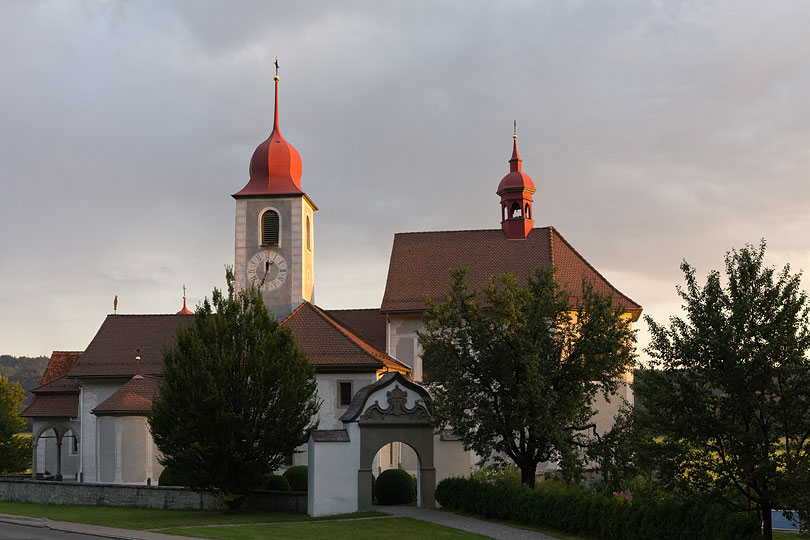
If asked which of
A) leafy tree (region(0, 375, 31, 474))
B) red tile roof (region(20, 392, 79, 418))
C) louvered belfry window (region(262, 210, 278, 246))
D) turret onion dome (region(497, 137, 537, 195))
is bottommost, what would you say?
leafy tree (region(0, 375, 31, 474))

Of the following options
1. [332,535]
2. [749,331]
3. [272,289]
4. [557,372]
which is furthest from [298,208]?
[749,331]

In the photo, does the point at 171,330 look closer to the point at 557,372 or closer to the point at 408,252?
the point at 408,252

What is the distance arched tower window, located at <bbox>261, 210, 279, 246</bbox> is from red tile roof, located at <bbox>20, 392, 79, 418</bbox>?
14.3 meters

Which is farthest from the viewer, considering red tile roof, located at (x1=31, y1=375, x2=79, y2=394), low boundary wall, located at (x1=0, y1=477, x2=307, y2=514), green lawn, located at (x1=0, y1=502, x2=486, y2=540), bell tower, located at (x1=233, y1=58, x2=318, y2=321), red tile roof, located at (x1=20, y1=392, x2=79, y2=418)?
red tile roof, located at (x1=31, y1=375, x2=79, y2=394)

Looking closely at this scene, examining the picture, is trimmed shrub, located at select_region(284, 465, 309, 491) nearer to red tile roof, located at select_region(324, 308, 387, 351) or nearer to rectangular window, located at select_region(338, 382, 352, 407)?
rectangular window, located at select_region(338, 382, 352, 407)

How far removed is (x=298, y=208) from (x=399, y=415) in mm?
18929

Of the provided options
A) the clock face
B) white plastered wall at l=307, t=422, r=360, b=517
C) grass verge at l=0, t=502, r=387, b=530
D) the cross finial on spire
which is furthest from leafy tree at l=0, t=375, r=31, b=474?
white plastered wall at l=307, t=422, r=360, b=517

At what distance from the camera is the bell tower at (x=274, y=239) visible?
45.6 meters

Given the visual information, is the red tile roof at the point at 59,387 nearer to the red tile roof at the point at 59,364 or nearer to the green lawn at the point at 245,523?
the red tile roof at the point at 59,364

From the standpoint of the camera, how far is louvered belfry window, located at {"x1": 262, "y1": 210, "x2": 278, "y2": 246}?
45938 millimetres

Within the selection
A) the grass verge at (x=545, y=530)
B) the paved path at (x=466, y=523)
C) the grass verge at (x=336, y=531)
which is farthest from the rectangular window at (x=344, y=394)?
the grass verge at (x=336, y=531)

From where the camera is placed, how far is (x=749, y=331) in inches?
683

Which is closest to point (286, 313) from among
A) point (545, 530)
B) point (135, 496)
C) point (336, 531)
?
point (135, 496)

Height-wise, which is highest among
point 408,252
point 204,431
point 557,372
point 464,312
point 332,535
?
point 408,252
